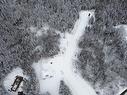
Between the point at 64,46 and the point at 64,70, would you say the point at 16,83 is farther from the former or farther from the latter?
the point at 64,46

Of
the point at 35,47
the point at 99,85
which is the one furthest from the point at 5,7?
the point at 99,85

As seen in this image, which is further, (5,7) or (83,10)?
(83,10)

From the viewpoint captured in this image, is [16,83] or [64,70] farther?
[64,70]

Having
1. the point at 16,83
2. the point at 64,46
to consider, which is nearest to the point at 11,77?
the point at 16,83

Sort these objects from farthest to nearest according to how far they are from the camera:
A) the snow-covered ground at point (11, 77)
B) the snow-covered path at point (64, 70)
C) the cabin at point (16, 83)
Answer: the snow-covered path at point (64, 70) → the snow-covered ground at point (11, 77) → the cabin at point (16, 83)

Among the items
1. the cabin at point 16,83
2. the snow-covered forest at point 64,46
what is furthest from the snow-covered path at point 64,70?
the cabin at point 16,83

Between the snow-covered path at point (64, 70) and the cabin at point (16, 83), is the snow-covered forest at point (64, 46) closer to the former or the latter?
the snow-covered path at point (64, 70)

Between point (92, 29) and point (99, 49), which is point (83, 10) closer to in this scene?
point (92, 29)

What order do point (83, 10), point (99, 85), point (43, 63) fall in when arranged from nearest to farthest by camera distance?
point (99, 85) < point (43, 63) < point (83, 10)

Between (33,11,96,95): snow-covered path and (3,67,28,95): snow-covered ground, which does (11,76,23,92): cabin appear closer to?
(3,67,28,95): snow-covered ground
